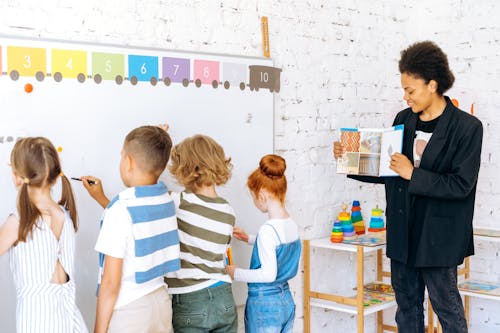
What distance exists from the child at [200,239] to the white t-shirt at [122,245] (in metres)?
0.24

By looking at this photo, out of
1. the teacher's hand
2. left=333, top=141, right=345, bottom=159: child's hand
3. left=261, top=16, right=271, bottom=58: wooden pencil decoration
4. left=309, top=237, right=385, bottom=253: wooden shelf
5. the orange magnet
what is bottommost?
left=309, top=237, right=385, bottom=253: wooden shelf

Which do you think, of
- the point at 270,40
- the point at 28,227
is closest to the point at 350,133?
the point at 270,40

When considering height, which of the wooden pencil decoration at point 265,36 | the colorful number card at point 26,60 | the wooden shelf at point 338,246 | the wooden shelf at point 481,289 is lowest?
the wooden shelf at point 481,289

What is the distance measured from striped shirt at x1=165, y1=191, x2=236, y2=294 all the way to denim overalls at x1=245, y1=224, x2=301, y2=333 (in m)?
0.23

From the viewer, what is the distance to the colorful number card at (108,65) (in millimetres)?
2398

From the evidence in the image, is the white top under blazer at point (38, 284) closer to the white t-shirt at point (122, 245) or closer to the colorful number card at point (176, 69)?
the white t-shirt at point (122, 245)

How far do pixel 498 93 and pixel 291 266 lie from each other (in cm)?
180

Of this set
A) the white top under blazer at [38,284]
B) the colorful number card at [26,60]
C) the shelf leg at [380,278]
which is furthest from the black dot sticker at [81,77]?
the shelf leg at [380,278]

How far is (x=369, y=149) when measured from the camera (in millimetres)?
3025

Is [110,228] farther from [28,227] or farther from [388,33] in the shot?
[388,33]

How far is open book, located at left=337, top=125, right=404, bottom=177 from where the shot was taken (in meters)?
2.89

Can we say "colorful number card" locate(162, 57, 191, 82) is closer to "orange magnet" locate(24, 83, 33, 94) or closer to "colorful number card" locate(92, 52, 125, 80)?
"colorful number card" locate(92, 52, 125, 80)

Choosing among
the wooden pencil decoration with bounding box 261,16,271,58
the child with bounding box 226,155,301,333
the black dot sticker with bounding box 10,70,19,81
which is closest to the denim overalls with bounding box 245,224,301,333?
the child with bounding box 226,155,301,333

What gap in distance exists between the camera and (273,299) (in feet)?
8.35
